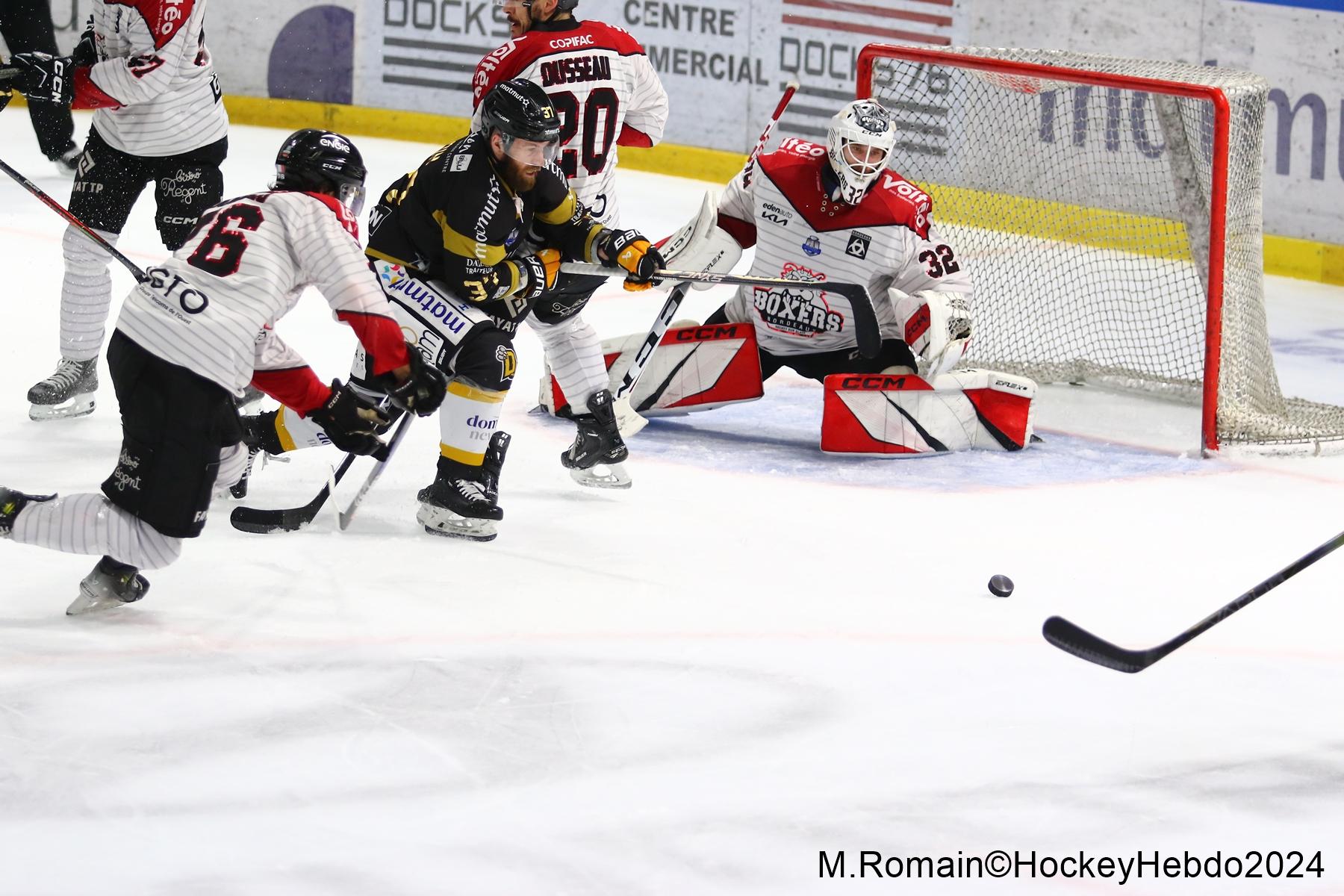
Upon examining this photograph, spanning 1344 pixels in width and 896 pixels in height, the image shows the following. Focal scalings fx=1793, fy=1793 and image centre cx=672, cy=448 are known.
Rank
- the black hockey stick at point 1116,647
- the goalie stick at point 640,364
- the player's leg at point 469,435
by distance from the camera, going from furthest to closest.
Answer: the goalie stick at point 640,364, the player's leg at point 469,435, the black hockey stick at point 1116,647

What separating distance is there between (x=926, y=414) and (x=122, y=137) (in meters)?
2.15

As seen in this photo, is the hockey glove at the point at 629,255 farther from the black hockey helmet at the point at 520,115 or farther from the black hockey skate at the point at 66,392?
the black hockey skate at the point at 66,392

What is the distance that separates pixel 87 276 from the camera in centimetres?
455

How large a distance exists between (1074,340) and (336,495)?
2.82 metres

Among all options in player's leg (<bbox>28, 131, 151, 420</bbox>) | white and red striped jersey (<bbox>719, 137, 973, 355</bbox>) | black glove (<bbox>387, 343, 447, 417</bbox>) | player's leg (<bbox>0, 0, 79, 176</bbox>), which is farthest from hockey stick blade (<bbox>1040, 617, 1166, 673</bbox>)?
player's leg (<bbox>0, 0, 79, 176</bbox>)

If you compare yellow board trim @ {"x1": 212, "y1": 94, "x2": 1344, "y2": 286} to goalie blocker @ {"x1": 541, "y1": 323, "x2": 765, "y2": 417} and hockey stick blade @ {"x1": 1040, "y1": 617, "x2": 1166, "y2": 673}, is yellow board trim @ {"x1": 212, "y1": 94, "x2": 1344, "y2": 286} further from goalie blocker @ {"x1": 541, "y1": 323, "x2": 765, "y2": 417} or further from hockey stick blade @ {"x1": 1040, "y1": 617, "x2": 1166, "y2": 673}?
hockey stick blade @ {"x1": 1040, "y1": 617, "x2": 1166, "y2": 673}

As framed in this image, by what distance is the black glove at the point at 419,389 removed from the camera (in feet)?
10.5

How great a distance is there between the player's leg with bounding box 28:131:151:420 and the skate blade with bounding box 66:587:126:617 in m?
1.47

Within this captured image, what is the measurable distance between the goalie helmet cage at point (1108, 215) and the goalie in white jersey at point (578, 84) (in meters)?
1.24

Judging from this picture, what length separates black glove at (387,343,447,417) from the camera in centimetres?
319

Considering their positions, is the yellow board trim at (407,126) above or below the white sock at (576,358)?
below

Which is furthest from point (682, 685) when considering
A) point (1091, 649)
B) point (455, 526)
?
point (455, 526)

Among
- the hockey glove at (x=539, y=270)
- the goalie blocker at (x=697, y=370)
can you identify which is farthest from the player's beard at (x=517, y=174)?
the goalie blocker at (x=697, y=370)

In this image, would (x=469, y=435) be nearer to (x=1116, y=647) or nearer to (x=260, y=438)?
(x=260, y=438)
